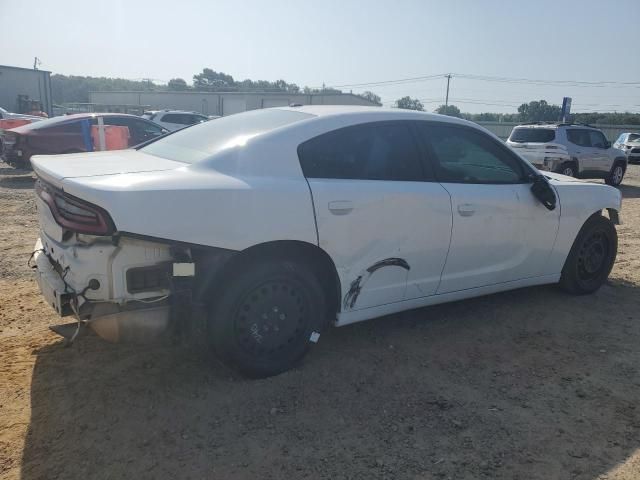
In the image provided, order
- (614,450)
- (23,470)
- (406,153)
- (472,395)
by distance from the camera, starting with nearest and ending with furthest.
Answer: (23,470) < (614,450) < (472,395) < (406,153)

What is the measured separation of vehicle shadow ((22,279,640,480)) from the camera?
2.55 m

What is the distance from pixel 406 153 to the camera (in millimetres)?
3682

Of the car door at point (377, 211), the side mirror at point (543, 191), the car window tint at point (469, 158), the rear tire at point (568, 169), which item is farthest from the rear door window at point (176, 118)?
the car door at point (377, 211)

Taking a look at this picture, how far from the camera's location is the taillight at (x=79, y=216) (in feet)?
8.63

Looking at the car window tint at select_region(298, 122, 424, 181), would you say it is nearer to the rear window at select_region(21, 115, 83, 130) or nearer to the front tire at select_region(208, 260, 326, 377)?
the front tire at select_region(208, 260, 326, 377)

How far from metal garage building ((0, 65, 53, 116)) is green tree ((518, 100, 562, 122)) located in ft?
139

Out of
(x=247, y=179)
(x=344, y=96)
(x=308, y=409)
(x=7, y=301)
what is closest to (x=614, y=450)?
(x=308, y=409)

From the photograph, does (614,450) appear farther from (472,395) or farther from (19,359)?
(19,359)

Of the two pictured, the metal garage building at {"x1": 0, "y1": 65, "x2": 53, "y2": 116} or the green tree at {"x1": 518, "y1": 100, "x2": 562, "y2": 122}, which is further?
the green tree at {"x1": 518, "y1": 100, "x2": 562, "y2": 122}

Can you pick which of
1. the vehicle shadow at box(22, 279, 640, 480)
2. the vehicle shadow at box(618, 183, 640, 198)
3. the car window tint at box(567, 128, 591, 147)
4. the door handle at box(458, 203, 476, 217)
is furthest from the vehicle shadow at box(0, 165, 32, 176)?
the vehicle shadow at box(618, 183, 640, 198)

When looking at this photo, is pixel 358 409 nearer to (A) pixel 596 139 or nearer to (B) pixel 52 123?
(B) pixel 52 123

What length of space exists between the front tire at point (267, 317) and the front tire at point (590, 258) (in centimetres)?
271

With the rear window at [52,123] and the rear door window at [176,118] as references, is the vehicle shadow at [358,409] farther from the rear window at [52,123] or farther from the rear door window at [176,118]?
the rear door window at [176,118]

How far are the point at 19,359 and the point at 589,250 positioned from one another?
4.73 metres
